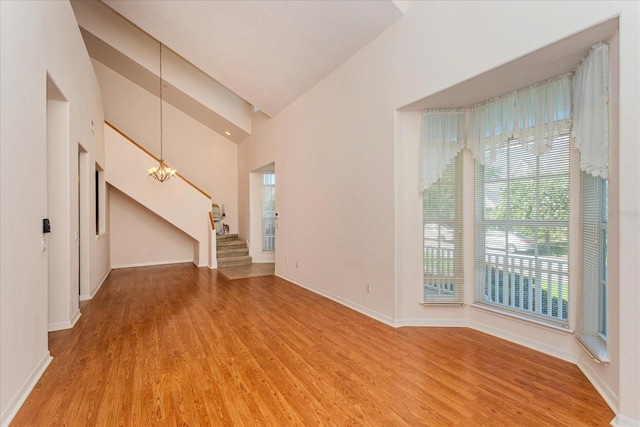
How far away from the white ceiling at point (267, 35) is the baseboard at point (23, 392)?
463 cm

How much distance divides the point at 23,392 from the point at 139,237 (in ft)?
21.2

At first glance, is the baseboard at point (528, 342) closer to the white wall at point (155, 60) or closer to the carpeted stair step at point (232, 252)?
the carpeted stair step at point (232, 252)

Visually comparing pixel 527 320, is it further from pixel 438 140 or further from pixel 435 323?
pixel 438 140

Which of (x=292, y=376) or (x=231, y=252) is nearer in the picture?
(x=292, y=376)

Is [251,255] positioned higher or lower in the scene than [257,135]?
lower

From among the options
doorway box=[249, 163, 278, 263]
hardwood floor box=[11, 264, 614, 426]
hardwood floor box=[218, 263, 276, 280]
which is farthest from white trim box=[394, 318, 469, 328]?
doorway box=[249, 163, 278, 263]

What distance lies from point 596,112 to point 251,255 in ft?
24.6

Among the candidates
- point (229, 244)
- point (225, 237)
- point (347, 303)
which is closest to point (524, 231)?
point (347, 303)

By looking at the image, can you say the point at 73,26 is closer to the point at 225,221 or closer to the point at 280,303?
the point at 280,303

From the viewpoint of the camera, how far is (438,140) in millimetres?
3752

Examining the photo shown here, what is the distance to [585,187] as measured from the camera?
2.80 m

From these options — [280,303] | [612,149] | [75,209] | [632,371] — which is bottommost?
[280,303]

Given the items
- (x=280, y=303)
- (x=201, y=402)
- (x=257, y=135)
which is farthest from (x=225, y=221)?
(x=201, y=402)

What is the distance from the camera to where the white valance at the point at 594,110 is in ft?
7.71
